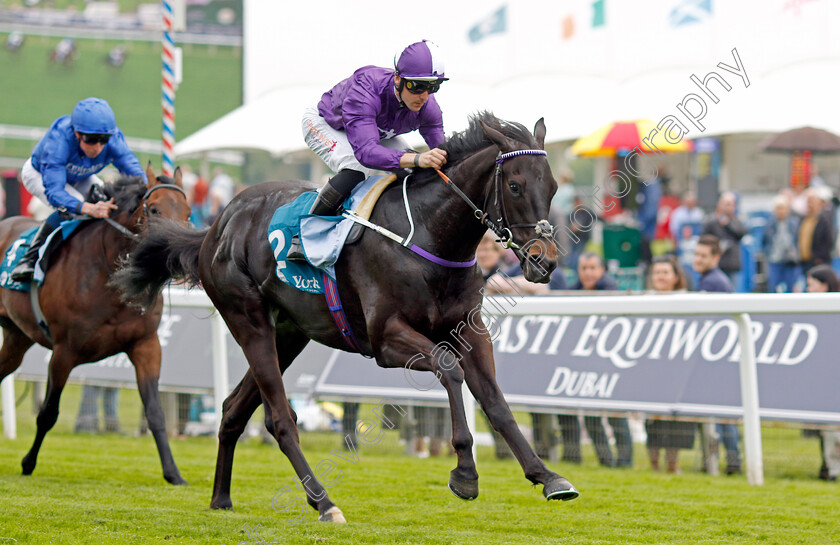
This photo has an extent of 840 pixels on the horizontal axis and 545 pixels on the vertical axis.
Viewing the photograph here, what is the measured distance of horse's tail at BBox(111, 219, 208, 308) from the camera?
5.58 m

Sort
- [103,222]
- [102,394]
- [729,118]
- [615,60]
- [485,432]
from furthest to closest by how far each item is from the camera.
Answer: [615,60] < [729,118] < [102,394] < [485,432] < [103,222]

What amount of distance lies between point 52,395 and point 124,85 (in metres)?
23.2

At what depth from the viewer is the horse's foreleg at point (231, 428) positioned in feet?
16.9

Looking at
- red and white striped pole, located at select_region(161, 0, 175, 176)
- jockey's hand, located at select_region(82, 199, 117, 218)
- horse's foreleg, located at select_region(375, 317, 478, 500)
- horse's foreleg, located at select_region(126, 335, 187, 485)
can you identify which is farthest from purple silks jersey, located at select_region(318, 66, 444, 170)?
red and white striped pole, located at select_region(161, 0, 175, 176)

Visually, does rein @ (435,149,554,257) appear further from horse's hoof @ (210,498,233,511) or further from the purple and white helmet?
horse's hoof @ (210,498,233,511)

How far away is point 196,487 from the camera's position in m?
5.87

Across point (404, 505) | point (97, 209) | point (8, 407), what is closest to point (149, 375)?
point (97, 209)

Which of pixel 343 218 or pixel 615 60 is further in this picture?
pixel 615 60

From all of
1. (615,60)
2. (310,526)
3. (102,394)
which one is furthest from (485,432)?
(615,60)

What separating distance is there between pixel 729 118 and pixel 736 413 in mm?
8405

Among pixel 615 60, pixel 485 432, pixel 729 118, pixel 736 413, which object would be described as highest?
pixel 615 60

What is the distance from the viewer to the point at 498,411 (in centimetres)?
407

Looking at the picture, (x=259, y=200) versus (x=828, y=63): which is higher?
(x=828, y=63)

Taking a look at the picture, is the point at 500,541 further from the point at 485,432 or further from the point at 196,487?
the point at 485,432
